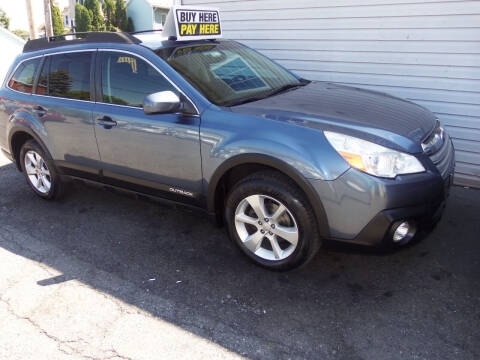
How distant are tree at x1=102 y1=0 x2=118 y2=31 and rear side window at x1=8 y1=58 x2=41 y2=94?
33064 millimetres

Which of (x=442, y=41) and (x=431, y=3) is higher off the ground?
(x=431, y=3)

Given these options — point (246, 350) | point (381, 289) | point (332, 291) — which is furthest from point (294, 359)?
point (381, 289)

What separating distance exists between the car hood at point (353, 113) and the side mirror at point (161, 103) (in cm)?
44

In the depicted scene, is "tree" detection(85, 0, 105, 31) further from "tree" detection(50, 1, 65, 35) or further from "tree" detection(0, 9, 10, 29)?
"tree" detection(0, 9, 10, 29)

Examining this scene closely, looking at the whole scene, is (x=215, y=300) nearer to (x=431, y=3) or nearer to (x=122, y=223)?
(x=122, y=223)

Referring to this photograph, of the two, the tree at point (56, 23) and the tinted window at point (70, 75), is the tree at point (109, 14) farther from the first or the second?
the tinted window at point (70, 75)

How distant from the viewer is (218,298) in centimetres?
304

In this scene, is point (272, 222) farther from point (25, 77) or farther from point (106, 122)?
point (25, 77)

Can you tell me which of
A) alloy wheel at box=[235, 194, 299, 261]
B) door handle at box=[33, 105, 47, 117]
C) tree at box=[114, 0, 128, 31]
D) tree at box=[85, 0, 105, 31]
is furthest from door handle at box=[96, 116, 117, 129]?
tree at box=[114, 0, 128, 31]

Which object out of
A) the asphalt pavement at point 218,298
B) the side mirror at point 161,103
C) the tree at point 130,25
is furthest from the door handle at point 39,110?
the tree at point 130,25

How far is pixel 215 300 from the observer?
302 centimetres

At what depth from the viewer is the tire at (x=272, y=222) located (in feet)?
9.62

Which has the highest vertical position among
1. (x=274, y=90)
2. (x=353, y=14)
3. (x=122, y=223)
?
(x=353, y=14)

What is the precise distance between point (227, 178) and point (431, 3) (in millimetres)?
3308
